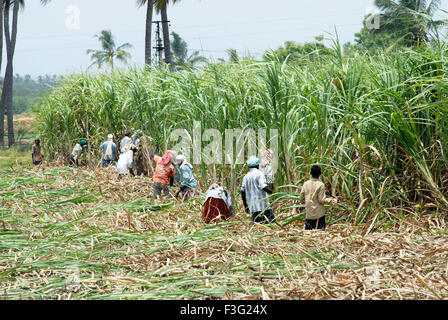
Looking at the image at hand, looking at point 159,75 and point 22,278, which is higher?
point 159,75

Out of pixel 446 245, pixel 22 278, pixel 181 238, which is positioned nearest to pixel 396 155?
pixel 446 245

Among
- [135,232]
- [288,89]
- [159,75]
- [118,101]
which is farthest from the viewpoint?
[118,101]

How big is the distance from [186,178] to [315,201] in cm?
262

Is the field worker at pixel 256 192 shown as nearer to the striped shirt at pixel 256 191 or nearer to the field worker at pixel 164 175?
the striped shirt at pixel 256 191

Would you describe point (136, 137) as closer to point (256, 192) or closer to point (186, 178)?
point (186, 178)

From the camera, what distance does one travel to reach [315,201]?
17.7 feet

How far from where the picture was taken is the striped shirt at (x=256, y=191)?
235 inches

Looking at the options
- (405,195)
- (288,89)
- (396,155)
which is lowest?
(405,195)

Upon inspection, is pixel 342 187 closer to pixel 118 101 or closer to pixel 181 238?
pixel 181 238

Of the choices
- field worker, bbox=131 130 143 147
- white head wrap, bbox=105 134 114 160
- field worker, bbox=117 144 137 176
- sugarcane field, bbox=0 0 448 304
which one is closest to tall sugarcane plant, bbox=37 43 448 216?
sugarcane field, bbox=0 0 448 304

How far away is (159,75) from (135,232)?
549 cm

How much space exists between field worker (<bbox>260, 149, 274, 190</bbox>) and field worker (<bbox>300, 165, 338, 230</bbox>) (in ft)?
2.88

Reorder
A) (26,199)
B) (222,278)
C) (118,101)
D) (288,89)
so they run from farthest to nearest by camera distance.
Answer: (118,101) < (26,199) < (288,89) < (222,278)

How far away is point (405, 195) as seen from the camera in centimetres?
564
